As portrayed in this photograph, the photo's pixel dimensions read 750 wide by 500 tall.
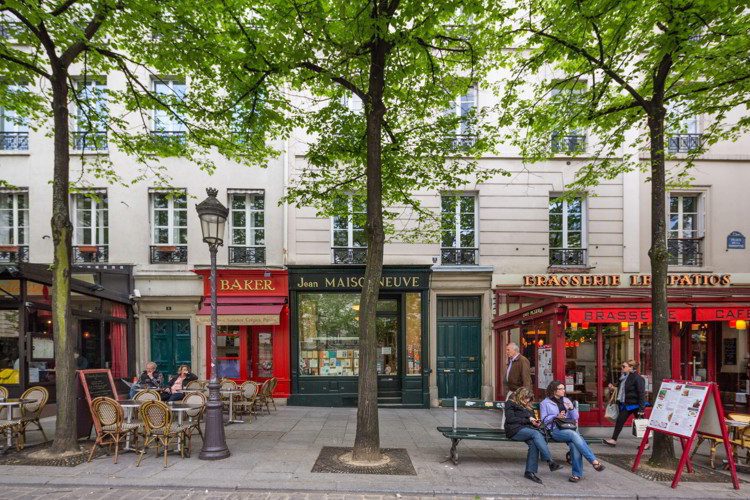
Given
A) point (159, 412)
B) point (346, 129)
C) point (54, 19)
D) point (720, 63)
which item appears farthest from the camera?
point (346, 129)

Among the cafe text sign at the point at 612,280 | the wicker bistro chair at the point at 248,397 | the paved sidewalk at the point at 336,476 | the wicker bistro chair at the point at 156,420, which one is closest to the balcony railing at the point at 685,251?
the cafe text sign at the point at 612,280

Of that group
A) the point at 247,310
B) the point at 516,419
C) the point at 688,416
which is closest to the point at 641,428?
the point at 688,416

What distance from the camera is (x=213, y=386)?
695 centimetres

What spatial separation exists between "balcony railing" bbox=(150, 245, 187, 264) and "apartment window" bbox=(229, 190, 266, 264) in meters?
1.31

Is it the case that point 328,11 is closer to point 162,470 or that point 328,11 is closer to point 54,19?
point 54,19

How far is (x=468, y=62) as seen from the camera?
29.5 ft

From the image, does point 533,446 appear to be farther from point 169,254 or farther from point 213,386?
point 169,254

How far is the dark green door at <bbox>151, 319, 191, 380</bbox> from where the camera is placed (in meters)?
12.3

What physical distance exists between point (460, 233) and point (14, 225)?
12.4 m

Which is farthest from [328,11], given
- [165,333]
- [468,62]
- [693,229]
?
[693,229]

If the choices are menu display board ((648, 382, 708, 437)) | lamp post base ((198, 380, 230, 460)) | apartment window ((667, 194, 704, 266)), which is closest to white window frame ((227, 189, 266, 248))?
lamp post base ((198, 380, 230, 460))

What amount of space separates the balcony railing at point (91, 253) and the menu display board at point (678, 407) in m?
13.1

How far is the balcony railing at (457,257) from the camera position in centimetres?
1234

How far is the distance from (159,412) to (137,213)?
23.9 feet
